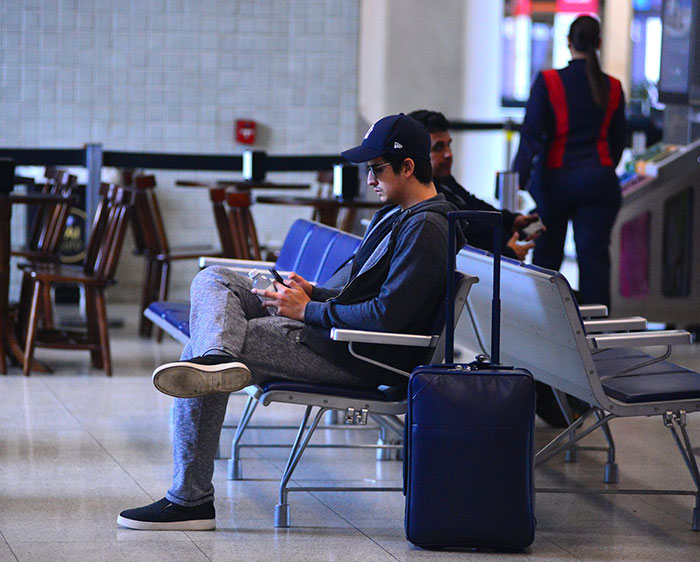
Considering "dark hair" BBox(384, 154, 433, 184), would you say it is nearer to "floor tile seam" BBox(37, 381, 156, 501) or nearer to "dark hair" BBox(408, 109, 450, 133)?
"dark hair" BBox(408, 109, 450, 133)

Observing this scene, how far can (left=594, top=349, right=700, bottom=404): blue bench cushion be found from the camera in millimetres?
3184

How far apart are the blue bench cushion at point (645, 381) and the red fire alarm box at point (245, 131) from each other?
470cm

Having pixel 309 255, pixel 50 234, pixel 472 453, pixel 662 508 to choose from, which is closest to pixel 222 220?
pixel 50 234

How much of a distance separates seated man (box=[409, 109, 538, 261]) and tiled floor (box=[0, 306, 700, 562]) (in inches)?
30.4

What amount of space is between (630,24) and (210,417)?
1610 centimetres

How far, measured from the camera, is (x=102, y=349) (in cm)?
549

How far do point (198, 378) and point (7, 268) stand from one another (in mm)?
2779

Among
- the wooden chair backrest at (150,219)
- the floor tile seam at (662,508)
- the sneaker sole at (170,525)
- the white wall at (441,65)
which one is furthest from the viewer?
the white wall at (441,65)

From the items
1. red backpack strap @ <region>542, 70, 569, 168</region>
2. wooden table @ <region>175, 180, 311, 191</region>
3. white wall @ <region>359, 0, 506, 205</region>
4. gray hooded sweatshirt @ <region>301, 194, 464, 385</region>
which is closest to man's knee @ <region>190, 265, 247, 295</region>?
gray hooded sweatshirt @ <region>301, 194, 464, 385</region>

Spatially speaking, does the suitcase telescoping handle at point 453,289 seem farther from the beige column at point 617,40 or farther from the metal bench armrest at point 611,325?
the beige column at point 617,40

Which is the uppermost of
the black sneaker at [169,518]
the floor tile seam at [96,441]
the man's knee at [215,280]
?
the man's knee at [215,280]

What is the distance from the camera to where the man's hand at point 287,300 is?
127 inches

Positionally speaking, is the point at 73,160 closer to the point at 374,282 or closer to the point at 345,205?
the point at 345,205

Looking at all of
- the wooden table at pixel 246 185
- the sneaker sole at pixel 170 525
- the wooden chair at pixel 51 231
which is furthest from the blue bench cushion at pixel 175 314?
the wooden table at pixel 246 185
